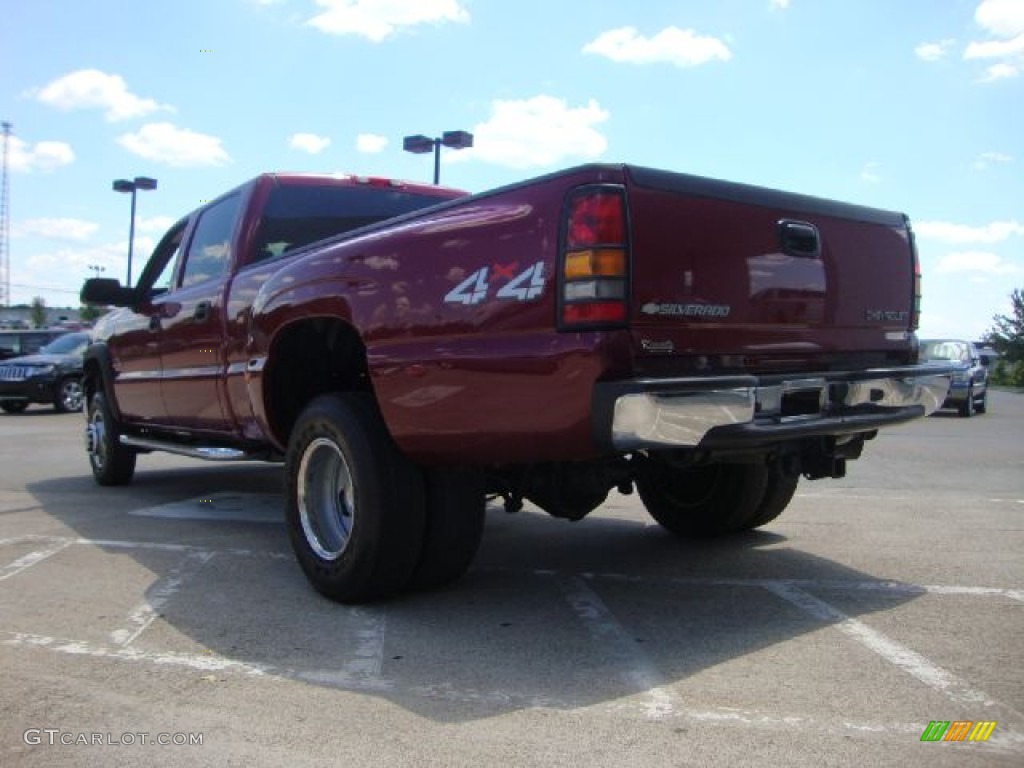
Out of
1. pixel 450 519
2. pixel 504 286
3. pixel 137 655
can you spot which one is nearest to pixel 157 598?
pixel 137 655

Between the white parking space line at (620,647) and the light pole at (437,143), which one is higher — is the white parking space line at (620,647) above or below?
below

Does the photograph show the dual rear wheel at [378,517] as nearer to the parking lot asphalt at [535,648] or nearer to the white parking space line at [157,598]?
the parking lot asphalt at [535,648]

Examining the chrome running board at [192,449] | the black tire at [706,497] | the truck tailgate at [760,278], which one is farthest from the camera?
the chrome running board at [192,449]

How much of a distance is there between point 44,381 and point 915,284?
53.9 feet

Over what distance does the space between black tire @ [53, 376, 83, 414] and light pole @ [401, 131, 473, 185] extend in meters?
7.71

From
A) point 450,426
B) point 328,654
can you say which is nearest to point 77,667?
point 328,654

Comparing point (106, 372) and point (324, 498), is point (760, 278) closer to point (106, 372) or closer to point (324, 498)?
point (324, 498)

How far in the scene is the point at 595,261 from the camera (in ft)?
10.7

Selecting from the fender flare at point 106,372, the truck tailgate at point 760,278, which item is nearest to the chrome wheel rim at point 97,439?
the fender flare at point 106,372

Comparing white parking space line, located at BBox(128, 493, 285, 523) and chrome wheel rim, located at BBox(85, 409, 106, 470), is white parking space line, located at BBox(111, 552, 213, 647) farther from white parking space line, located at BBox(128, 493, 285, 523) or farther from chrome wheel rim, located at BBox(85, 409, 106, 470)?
chrome wheel rim, located at BBox(85, 409, 106, 470)

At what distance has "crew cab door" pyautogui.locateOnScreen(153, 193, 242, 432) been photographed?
5602 millimetres

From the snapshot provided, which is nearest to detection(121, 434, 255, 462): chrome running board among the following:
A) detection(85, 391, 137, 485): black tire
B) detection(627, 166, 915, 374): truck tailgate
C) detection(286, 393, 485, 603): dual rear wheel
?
detection(85, 391, 137, 485): black tire

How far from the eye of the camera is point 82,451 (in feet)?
36.1

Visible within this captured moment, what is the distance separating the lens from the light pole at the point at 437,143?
58.0ft
